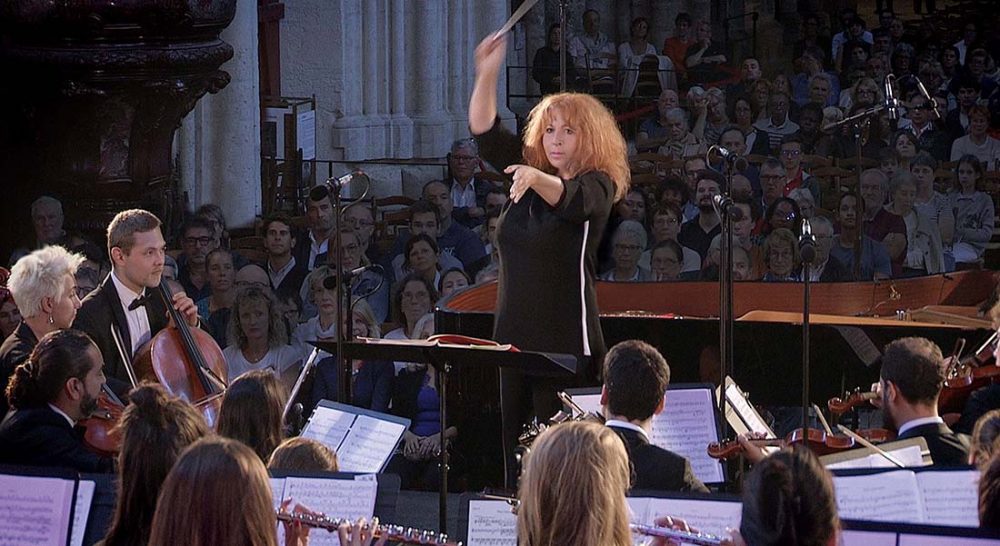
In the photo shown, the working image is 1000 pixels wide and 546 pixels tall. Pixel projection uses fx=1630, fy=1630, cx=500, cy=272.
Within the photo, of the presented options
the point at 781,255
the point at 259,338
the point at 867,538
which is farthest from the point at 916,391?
the point at 259,338

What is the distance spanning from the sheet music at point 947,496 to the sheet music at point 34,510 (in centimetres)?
222

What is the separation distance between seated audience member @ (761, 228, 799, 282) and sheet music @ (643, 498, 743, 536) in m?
4.76

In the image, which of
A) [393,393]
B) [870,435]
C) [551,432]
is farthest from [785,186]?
[551,432]

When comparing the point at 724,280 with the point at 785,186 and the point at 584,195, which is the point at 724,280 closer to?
the point at 584,195

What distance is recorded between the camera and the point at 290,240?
30.7 feet

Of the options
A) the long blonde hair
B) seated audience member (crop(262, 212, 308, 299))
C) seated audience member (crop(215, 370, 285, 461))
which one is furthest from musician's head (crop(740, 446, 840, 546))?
seated audience member (crop(262, 212, 308, 299))

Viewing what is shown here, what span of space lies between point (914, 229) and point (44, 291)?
6300 mm

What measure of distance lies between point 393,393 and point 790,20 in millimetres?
14963

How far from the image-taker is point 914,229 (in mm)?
10422

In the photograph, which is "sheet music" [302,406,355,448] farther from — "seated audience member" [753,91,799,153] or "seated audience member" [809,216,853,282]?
"seated audience member" [753,91,799,153]

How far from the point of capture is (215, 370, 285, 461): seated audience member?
478 centimetres

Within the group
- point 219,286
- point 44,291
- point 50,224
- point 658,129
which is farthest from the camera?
point 658,129

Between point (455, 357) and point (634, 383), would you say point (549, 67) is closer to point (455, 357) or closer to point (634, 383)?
point (455, 357)

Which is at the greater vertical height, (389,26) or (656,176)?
(389,26)
